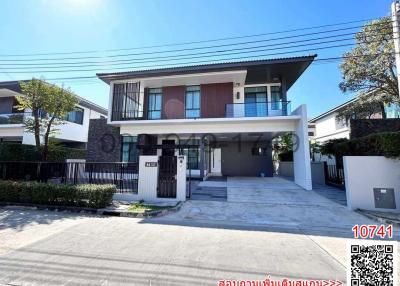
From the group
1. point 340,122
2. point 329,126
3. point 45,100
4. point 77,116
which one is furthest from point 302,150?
point 77,116

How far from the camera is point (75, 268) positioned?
3.36 m

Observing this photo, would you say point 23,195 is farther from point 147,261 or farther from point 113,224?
point 147,261

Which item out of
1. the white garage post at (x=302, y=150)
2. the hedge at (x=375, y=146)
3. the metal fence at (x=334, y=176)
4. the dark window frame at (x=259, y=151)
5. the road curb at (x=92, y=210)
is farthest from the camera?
the dark window frame at (x=259, y=151)

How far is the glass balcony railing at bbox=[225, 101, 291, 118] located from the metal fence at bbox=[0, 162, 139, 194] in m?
7.23

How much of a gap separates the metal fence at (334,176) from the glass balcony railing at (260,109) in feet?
15.2

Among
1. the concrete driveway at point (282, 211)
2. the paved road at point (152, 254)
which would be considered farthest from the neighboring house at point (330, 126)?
the paved road at point (152, 254)

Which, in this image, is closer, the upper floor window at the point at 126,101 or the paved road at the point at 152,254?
the paved road at the point at 152,254

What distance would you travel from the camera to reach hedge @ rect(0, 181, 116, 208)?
24.6 feet

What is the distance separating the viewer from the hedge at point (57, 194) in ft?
24.6

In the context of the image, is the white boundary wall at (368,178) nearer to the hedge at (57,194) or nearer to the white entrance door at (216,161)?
the hedge at (57,194)

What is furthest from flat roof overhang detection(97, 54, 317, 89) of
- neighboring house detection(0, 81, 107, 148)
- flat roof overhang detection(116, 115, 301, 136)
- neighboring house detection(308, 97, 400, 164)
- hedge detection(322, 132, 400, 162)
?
neighboring house detection(0, 81, 107, 148)

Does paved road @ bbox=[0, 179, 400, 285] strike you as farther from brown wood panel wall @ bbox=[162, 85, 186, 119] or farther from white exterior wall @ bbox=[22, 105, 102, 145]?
white exterior wall @ bbox=[22, 105, 102, 145]

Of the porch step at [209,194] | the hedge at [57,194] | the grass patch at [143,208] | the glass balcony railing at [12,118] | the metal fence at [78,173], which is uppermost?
the glass balcony railing at [12,118]

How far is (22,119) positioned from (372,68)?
25.1 m
